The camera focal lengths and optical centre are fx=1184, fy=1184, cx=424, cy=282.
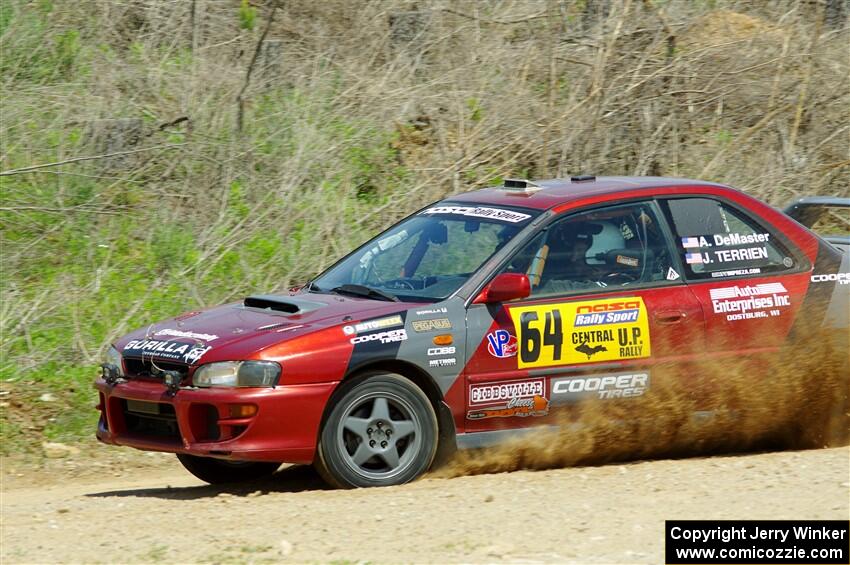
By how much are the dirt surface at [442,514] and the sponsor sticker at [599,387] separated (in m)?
0.41

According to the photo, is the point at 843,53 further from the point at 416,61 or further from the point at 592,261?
the point at 592,261

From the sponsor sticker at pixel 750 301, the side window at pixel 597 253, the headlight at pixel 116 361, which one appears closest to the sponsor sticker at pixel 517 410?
the side window at pixel 597 253

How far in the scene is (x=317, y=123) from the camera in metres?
12.8

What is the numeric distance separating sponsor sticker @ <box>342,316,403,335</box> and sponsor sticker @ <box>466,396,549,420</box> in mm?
634

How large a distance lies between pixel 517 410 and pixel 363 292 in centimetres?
113

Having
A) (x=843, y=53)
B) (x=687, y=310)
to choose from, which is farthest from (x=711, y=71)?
(x=687, y=310)

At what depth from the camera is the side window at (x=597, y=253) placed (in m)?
6.63

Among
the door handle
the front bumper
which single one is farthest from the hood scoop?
the door handle

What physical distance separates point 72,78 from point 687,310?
857 centimetres

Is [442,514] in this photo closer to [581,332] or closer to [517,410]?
[517,410]

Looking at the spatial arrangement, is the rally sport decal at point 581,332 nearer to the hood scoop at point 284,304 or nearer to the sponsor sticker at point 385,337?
the sponsor sticker at point 385,337

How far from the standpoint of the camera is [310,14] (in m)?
14.8

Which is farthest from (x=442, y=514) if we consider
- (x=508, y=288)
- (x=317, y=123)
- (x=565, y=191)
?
(x=317, y=123)

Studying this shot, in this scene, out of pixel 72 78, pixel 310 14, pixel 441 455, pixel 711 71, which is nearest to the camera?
pixel 441 455
